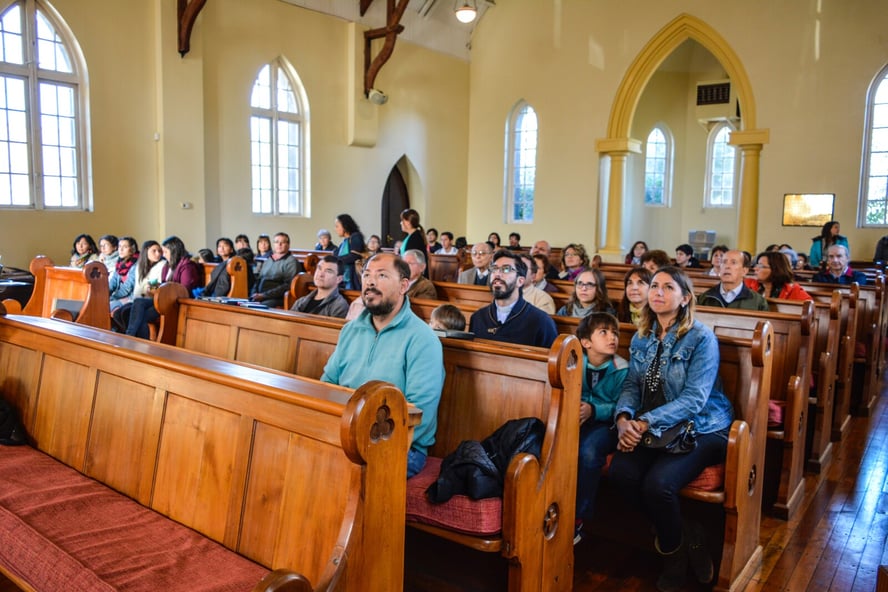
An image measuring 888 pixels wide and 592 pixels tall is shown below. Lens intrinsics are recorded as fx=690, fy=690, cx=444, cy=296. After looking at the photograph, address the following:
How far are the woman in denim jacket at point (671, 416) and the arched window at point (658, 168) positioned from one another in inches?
524

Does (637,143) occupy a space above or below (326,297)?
above

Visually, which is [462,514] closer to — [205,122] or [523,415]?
[523,415]

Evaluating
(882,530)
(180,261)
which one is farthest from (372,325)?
(180,261)

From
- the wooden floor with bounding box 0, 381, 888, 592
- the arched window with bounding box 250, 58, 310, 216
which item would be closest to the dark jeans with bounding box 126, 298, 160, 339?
the wooden floor with bounding box 0, 381, 888, 592

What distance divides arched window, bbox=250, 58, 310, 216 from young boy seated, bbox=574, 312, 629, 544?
9.45 metres

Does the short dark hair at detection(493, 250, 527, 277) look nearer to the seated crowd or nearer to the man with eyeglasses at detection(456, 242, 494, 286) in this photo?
the seated crowd

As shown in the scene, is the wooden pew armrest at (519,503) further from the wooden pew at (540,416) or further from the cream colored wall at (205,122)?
the cream colored wall at (205,122)

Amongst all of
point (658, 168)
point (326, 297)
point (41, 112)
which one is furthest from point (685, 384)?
point (658, 168)

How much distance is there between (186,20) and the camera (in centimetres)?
967

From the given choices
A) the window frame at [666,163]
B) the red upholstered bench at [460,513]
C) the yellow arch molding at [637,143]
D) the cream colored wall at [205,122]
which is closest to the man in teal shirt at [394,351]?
the red upholstered bench at [460,513]

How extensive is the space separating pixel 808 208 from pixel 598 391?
A: 958cm

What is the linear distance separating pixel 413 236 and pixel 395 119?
7.91 m

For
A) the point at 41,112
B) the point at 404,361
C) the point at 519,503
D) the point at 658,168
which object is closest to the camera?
the point at 519,503

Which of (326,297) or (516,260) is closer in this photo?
(516,260)
